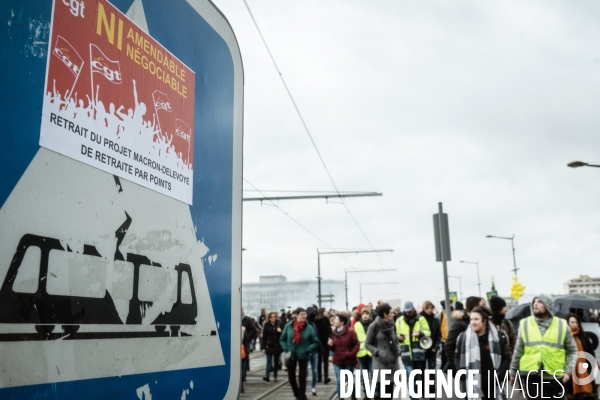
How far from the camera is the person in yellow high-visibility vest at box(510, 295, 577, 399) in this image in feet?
Result: 20.5

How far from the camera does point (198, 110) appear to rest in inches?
51.1

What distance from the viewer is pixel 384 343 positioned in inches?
369

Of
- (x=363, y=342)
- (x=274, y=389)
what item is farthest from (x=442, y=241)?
(x=274, y=389)

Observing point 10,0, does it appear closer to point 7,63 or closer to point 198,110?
point 7,63

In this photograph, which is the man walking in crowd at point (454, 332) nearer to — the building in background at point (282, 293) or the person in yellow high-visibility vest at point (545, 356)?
the person in yellow high-visibility vest at point (545, 356)

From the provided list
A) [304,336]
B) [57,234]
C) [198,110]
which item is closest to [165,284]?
[57,234]

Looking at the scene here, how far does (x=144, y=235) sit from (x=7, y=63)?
1.20ft

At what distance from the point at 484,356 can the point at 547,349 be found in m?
0.71

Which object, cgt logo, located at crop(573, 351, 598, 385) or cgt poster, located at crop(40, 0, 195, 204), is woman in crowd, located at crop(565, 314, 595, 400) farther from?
cgt poster, located at crop(40, 0, 195, 204)

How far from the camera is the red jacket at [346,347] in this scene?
10.8m

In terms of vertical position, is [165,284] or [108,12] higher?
[108,12]

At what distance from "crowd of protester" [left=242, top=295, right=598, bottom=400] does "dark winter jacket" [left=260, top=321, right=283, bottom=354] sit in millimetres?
25

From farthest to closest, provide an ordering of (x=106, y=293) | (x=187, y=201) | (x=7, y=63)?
(x=187, y=201), (x=106, y=293), (x=7, y=63)

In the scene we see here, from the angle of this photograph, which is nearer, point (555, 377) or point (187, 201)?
point (187, 201)
